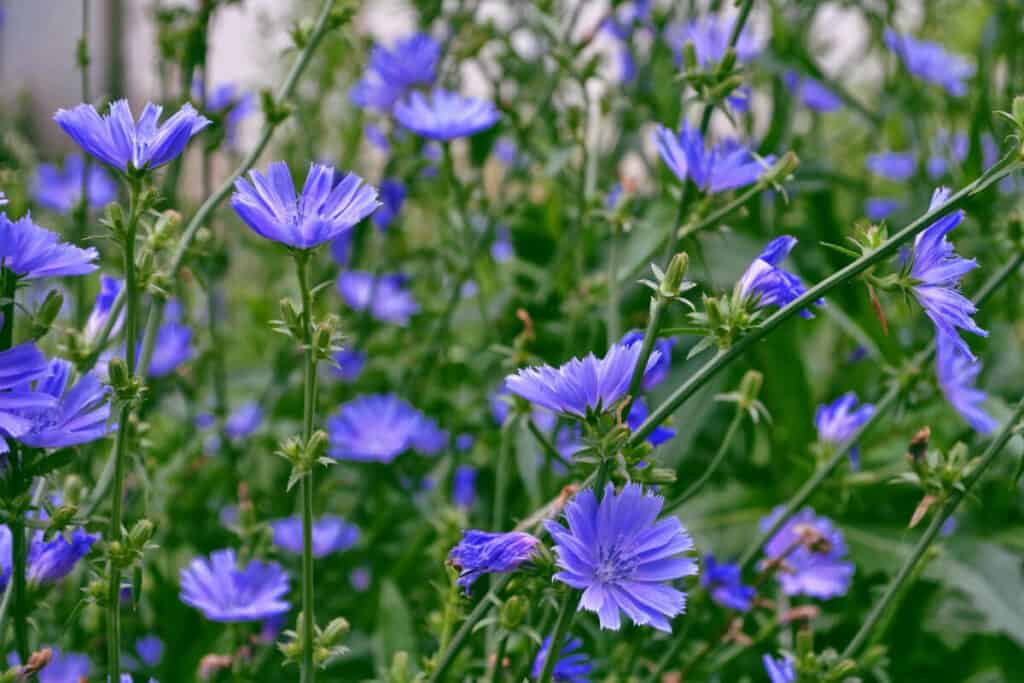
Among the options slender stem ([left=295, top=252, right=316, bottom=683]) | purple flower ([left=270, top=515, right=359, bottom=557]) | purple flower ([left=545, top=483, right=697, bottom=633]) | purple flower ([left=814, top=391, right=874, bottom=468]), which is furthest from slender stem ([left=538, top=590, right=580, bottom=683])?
purple flower ([left=270, top=515, right=359, bottom=557])

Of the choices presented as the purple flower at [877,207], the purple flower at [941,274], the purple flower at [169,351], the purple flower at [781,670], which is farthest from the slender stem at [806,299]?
the purple flower at [877,207]

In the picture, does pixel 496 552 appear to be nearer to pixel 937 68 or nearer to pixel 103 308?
pixel 103 308

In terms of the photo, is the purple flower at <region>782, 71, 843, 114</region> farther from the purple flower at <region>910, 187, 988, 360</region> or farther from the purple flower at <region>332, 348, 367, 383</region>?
the purple flower at <region>910, 187, 988, 360</region>

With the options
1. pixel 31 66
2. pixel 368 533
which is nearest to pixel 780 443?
pixel 368 533

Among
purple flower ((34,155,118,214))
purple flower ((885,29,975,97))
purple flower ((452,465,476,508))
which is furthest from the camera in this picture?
purple flower ((885,29,975,97))

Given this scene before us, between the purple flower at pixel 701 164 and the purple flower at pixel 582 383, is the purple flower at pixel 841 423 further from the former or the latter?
the purple flower at pixel 582 383

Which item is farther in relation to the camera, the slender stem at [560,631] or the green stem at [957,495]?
the green stem at [957,495]
